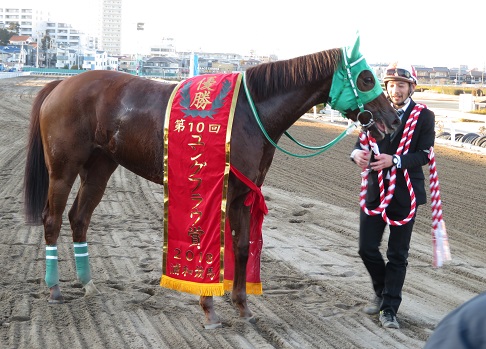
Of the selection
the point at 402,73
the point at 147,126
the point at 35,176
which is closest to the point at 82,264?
the point at 35,176

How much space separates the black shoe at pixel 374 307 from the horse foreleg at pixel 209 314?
1.07m

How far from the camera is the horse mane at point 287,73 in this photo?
4574 millimetres

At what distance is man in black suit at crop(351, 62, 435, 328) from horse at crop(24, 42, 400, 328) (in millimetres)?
163

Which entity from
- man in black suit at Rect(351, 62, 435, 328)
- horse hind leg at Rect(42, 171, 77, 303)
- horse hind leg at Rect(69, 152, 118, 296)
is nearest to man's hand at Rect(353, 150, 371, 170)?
man in black suit at Rect(351, 62, 435, 328)

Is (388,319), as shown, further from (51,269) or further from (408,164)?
(51,269)

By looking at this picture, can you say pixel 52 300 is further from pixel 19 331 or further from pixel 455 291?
pixel 455 291

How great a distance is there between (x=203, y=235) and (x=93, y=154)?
118 centimetres

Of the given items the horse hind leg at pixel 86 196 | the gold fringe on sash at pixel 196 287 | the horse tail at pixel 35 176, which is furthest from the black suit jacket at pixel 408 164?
the horse tail at pixel 35 176

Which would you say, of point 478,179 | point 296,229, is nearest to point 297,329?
point 296,229

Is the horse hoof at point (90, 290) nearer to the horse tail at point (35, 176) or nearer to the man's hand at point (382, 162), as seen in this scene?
the horse tail at point (35, 176)

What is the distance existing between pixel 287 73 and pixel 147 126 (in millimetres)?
1065

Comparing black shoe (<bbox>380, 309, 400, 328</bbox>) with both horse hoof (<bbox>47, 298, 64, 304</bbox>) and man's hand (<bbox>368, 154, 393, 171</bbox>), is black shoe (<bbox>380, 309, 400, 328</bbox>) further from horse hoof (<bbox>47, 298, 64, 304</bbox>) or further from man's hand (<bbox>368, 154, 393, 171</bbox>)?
horse hoof (<bbox>47, 298, 64, 304</bbox>)

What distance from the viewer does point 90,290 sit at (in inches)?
200

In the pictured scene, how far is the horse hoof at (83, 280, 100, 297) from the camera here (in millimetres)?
5066
